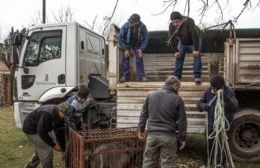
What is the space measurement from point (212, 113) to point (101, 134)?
71.4 inches

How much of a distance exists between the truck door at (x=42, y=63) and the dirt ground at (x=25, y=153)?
119cm

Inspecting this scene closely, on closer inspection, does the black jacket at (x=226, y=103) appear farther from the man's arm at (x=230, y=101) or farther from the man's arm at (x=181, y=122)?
the man's arm at (x=181, y=122)

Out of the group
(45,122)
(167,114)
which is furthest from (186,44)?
(45,122)

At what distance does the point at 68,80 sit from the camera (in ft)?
32.7

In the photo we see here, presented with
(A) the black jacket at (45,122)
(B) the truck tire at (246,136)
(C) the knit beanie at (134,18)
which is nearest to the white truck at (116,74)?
(B) the truck tire at (246,136)

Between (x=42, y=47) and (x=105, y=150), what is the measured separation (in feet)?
12.7

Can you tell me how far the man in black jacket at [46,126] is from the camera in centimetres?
710

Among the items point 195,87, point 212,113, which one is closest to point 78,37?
point 195,87

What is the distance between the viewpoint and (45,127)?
7098 millimetres

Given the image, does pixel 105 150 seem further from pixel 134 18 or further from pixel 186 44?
pixel 134 18

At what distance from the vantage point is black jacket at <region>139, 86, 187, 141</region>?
641 centimetres

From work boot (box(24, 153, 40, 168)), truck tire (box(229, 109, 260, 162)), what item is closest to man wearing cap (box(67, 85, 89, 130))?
work boot (box(24, 153, 40, 168))

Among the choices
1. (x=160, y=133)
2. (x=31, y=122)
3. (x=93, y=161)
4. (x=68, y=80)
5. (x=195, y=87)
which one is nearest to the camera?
(x=160, y=133)

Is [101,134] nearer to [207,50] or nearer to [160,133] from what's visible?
[160,133]
